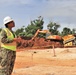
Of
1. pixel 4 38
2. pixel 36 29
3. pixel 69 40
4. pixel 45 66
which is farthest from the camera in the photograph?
pixel 36 29

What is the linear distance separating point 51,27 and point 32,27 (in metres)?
7.25

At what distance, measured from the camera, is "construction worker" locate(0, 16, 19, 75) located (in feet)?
25.5

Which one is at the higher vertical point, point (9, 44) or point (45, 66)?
point (9, 44)

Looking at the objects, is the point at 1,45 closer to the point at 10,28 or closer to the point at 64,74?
the point at 10,28

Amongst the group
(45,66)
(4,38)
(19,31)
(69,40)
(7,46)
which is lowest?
(69,40)

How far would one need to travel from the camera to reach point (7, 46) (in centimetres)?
779

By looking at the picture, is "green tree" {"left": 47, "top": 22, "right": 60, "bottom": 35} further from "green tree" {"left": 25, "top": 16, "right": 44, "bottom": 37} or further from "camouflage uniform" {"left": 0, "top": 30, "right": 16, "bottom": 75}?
"camouflage uniform" {"left": 0, "top": 30, "right": 16, "bottom": 75}

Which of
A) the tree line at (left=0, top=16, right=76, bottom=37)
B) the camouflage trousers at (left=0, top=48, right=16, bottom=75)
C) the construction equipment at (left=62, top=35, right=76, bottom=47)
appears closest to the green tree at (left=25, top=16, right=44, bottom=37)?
the tree line at (left=0, top=16, right=76, bottom=37)

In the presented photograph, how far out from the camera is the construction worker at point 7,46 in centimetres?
777

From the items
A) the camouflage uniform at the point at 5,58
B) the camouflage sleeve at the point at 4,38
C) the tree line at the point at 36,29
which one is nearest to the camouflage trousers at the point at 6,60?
the camouflage uniform at the point at 5,58

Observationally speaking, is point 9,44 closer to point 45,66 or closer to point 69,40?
point 45,66

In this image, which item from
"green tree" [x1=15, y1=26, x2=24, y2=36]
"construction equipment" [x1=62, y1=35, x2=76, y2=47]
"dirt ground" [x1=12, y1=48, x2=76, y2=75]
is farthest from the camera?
"green tree" [x1=15, y1=26, x2=24, y2=36]

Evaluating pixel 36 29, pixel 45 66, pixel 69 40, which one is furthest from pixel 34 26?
pixel 45 66

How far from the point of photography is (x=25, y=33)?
86438 mm
